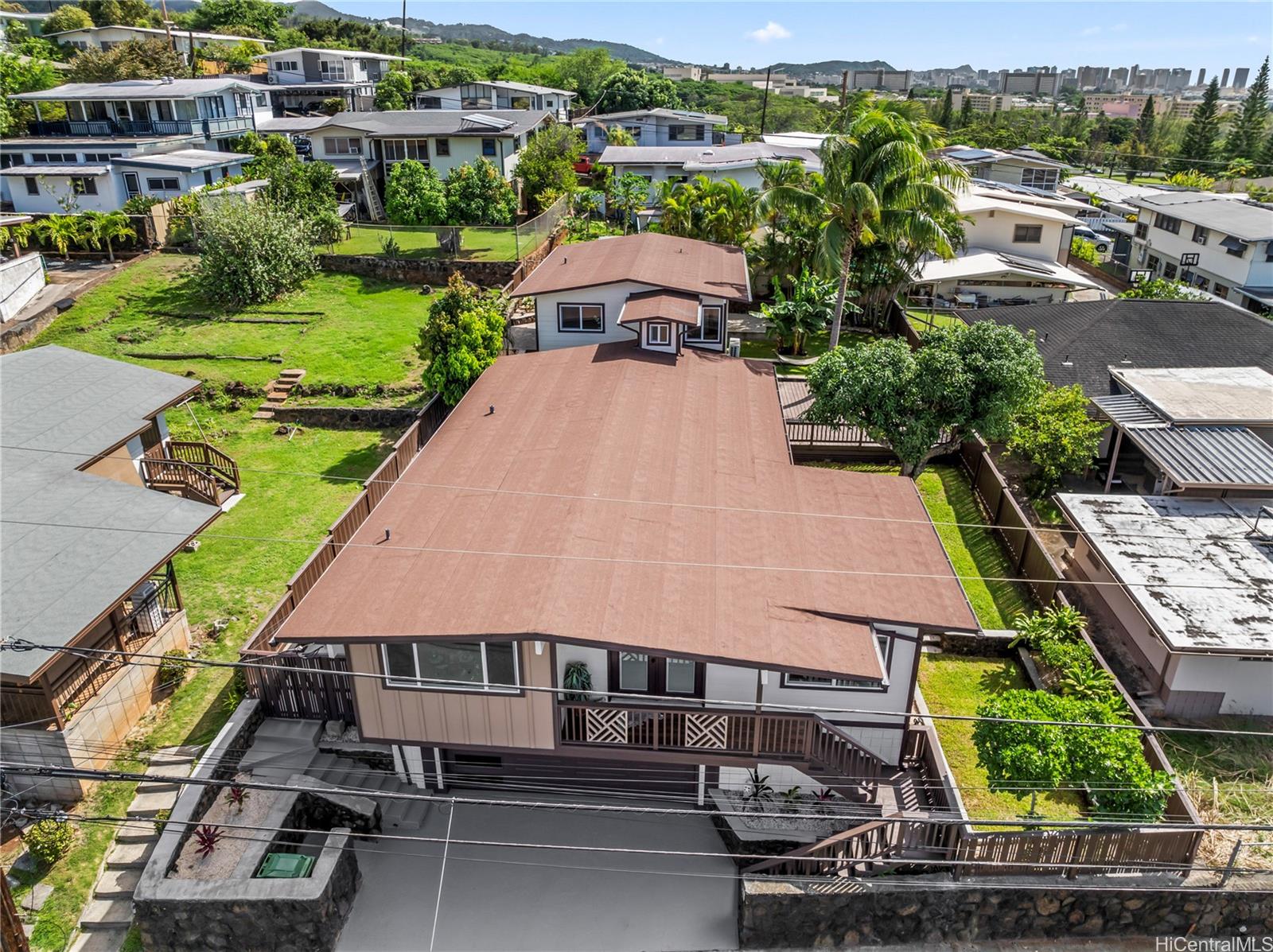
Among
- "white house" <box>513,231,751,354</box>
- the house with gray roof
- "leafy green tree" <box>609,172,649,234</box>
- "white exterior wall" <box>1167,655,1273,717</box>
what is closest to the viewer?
the house with gray roof

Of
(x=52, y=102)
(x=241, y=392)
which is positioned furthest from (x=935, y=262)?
(x=52, y=102)

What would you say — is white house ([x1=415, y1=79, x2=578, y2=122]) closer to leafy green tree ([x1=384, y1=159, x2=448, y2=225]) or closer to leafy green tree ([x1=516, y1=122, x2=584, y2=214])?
leafy green tree ([x1=516, y1=122, x2=584, y2=214])

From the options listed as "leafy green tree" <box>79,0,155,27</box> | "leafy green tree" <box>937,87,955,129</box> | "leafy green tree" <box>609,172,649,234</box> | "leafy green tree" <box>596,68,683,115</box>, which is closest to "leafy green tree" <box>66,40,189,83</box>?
"leafy green tree" <box>79,0,155,27</box>

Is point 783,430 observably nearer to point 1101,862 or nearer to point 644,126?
point 1101,862

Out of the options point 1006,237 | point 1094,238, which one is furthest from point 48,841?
point 1094,238

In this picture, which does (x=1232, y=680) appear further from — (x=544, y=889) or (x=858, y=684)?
(x=544, y=889)

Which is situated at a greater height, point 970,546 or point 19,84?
point 19,84

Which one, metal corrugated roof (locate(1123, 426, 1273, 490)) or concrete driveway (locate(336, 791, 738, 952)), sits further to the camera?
metal corrugated roof (locate(1123, 426, 1273, 490))
